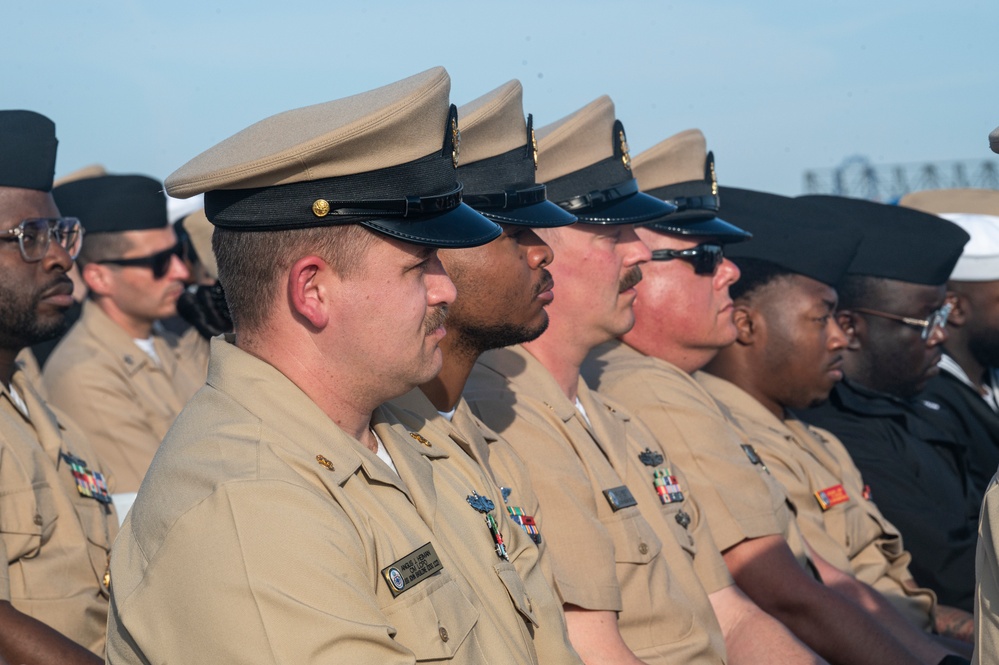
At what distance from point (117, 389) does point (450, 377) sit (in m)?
3.48

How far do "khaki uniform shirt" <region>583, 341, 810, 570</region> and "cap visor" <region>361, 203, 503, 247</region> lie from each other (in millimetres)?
1855

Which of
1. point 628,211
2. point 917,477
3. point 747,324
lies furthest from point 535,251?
point 917,477

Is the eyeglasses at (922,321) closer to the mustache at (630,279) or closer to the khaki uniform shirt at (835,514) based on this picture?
the khaki uniform shirt at (835,514)

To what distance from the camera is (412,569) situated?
88.2 inches

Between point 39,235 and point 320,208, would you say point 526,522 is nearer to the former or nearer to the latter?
point 320,208

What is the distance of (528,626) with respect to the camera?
2.61 meters

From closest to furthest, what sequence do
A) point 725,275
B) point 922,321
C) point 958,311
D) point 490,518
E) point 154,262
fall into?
point 490,518 < point 725,275 < point 922,321 < point 154,262 < point 958,311

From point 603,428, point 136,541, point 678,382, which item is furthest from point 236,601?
point 678,382

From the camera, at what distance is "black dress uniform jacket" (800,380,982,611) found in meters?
5.27

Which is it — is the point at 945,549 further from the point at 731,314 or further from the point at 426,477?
the point at 426,477

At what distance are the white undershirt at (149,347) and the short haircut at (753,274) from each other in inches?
137

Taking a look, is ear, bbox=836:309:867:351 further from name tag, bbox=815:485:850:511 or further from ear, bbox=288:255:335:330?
ear, bbox=288:255:335:330

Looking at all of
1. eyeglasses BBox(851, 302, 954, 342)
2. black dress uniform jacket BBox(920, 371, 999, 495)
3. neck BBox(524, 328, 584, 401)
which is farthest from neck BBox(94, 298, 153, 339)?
black dress uniform jacket BBox(920, 371, 999, 495)

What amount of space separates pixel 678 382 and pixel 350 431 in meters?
2.19
